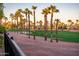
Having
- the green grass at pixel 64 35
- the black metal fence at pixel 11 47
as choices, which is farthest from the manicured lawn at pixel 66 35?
the black metal fence at pixel 11 47

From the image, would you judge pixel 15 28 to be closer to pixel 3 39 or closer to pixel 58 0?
pixel 3 39

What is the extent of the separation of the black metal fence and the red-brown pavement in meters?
0.05

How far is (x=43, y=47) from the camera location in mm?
4051

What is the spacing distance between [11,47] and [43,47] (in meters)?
0.36

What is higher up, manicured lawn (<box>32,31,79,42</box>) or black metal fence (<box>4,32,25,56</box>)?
manicured lawn (<box>32,31,79,42</box>)

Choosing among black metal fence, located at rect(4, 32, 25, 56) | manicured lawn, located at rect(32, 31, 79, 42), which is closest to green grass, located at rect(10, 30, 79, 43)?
manicured lawn, located at rect(32, 31, 79, 42)

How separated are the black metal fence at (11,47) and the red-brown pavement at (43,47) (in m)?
0.05

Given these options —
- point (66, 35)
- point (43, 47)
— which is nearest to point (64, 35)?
point (66, 35)

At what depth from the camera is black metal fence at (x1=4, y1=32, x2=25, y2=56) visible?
3977mm

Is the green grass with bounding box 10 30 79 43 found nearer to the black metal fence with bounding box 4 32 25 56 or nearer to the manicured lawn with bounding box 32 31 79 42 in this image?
the manicured lawn with bounding box 32 31 79 42

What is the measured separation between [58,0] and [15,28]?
1.95ft

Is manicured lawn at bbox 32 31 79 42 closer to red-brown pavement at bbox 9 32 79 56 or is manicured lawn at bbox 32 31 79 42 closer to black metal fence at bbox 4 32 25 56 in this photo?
red-brown pavement at bbox 9 32 79 56

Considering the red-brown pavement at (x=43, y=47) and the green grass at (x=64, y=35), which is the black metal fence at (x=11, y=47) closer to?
the red-brown pavement at (x=43, y=47)

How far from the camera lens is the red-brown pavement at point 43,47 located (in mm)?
4016
